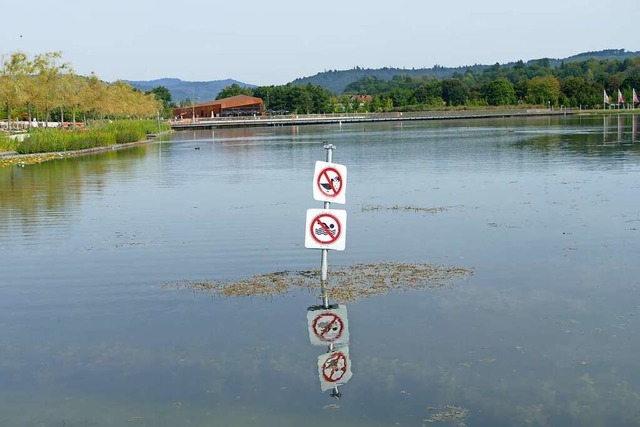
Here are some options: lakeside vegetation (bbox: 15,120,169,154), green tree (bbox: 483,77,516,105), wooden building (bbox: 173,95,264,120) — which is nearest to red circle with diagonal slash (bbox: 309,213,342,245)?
lakeside vegetation (bbox: 15,120,169,154)

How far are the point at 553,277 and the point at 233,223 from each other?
7.72 metres

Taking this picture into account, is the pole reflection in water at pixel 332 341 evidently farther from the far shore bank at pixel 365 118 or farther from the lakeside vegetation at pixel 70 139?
the far shore bank at pixel 365 118

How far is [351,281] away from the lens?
11211 mm

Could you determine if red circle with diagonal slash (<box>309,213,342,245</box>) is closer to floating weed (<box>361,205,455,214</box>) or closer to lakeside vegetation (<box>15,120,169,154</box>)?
floating weed (<box>361,205,455,214</box>)

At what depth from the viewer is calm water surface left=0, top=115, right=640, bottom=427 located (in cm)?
676

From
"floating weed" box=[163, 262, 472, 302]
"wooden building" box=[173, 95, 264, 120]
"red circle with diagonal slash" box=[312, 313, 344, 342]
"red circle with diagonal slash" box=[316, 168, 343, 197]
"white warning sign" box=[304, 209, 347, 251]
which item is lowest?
"red circle with diagonal slash" box=[312, 313, 344, 342]

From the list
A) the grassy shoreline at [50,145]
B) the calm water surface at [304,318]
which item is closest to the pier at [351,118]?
the grassy shoreline at [50,145]

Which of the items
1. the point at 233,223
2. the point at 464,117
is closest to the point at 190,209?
the point at 233,223

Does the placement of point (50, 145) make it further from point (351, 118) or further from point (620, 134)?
point (351, 118)

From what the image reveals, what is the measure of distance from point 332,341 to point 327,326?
532 mm

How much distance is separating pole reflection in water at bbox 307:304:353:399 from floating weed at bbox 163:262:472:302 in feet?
2.21

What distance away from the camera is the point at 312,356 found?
8031mm

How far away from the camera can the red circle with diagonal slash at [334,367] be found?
740 centimetres

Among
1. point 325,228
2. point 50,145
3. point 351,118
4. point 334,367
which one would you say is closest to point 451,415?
point 334,367
